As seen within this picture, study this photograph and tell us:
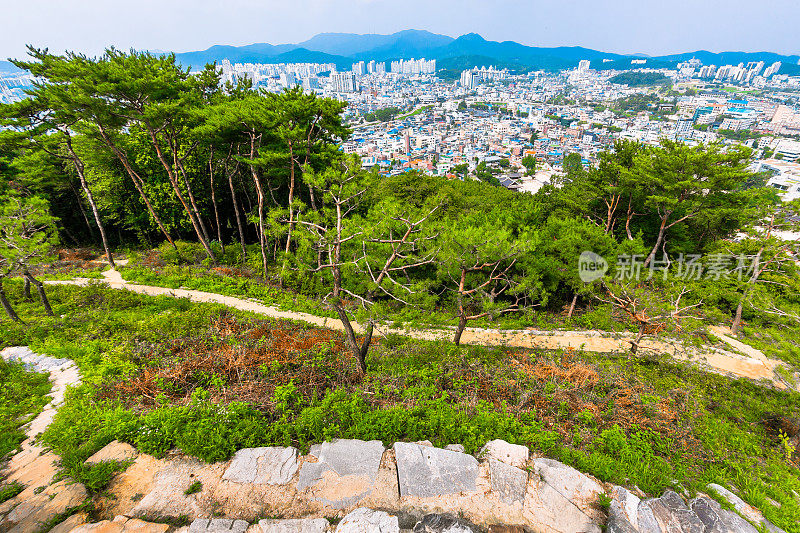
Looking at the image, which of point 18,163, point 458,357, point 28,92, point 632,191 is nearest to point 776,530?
point 458,357

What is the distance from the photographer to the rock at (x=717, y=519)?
13.4 feet

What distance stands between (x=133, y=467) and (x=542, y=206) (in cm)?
2025

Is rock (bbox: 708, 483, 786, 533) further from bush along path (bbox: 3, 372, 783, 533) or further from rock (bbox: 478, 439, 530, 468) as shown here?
rock (bbox: 478, 439, 530, 468)

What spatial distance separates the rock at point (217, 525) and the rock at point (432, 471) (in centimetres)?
193

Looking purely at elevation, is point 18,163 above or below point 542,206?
above

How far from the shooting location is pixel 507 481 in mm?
4508

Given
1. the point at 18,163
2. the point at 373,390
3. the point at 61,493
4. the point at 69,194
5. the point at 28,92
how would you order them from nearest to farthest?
1. the point at 61,493
2. the point at 373,390
3. the point at 28,92
4. the point at 18,163
5. the point at 69,194

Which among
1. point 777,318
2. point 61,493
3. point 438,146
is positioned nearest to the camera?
point 61,493

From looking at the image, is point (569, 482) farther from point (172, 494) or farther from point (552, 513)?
point (172, 494)

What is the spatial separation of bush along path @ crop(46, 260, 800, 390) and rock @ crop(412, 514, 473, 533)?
5841 mm

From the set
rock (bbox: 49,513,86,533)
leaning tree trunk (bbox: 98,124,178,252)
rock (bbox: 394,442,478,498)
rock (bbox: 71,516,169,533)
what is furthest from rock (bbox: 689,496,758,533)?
leaning tree trunk (bbox: 98,124,178,252)

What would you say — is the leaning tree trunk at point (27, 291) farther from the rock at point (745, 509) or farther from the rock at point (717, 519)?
the rock at point (745, 509)

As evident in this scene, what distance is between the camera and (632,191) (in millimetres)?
16344

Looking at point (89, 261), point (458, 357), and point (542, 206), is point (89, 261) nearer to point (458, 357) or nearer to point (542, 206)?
point (458, 357)
